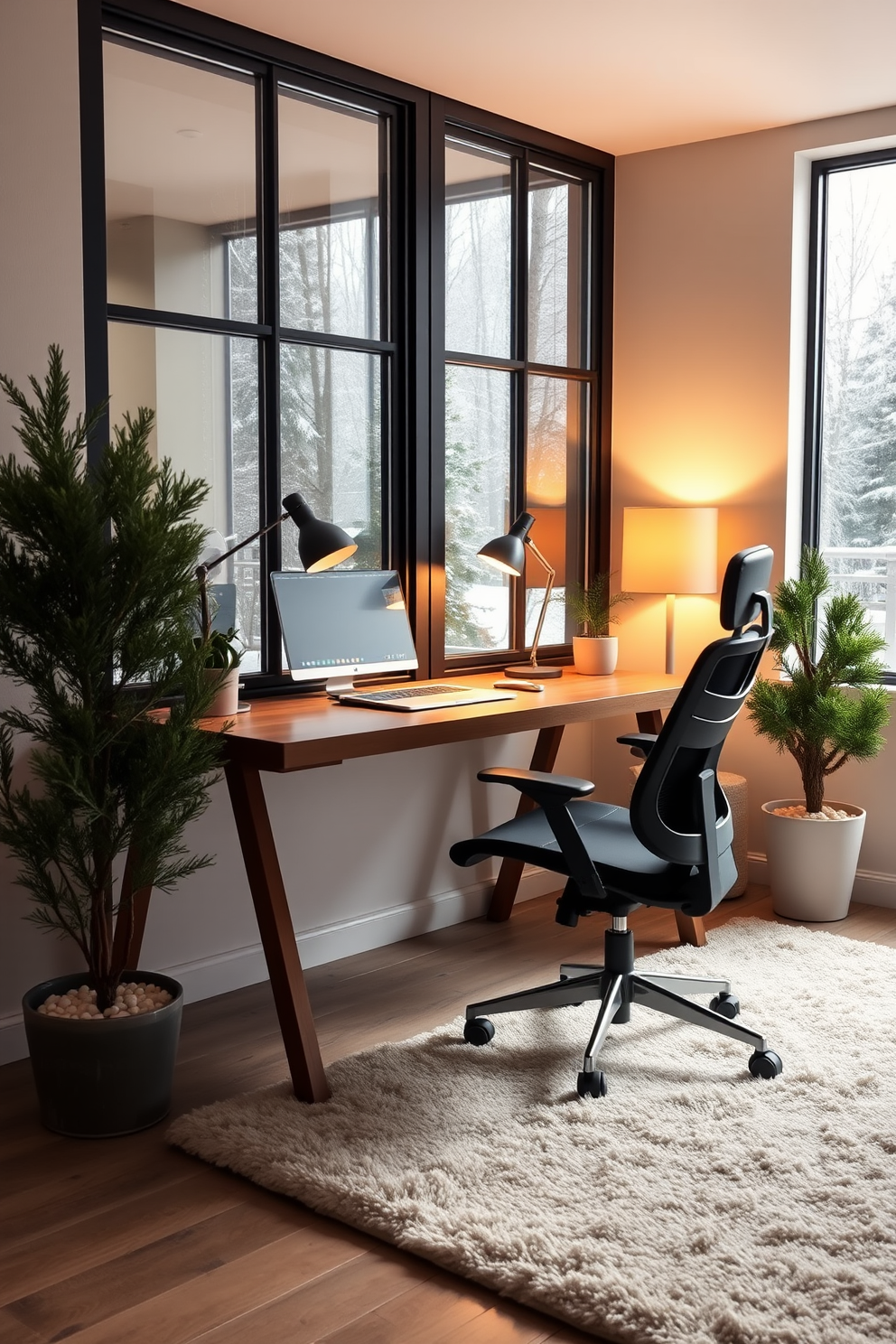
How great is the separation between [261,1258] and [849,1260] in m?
0.97

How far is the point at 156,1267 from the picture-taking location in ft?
7.12

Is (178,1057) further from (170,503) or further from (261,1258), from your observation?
(170,503)

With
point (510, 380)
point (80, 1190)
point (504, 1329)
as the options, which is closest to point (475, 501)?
point (510, 380)

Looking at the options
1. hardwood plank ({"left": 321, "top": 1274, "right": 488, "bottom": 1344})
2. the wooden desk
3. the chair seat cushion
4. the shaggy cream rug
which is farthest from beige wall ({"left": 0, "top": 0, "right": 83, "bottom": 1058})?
hardwood plank ({"left": 321, "top": 1274, "right": 488, "bottom": 1344})

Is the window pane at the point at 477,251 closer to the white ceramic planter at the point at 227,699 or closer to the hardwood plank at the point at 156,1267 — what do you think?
the white ceramic planter at the point at 227,699

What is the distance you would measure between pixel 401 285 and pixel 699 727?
1851mm

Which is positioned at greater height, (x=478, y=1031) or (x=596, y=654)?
(x=596, y=654)

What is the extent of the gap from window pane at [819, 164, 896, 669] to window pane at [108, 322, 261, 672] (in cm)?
206

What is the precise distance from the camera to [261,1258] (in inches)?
86.5

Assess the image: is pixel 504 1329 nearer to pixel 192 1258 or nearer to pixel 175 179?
pixel 192 1258

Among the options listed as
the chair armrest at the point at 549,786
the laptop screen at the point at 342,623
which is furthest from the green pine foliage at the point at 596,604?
the chair armrest at the point at 549,786

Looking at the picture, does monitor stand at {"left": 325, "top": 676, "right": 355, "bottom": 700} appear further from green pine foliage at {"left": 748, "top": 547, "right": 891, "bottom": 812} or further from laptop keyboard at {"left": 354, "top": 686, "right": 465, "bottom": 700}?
green pine foliage at {"left": 748, "top": 547, "right": 891, "bottom": 812}

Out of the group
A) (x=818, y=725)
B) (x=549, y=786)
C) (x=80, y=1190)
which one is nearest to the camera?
(x=80, y=1190)

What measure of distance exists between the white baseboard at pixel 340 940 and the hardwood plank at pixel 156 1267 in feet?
3.12
